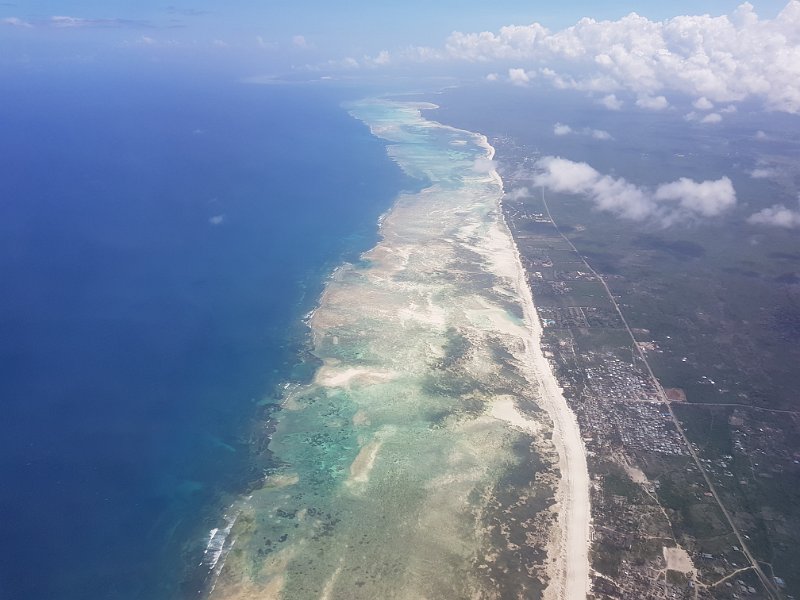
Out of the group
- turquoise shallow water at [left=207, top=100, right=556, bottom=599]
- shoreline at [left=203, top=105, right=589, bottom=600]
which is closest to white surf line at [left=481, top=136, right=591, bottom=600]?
shoreline at [left=203, top=105, right=589, bottom=600]

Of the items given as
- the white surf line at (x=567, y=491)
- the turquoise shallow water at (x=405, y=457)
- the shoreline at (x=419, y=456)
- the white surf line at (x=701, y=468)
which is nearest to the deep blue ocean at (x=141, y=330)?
the turquoise shallow water at (x=405, y=457)

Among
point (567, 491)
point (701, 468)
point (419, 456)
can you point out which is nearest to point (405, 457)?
point (419, 456)

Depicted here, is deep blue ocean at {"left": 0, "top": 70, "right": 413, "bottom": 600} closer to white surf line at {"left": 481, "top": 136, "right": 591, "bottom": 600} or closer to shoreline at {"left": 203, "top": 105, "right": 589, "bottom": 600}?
shoreline at {"left": 203, "top": 105, "right": 589, "bottom": 600}

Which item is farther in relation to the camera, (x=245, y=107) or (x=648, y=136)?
(x=245, y=107)

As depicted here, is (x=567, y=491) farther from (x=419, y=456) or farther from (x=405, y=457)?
(x=405, y=457)

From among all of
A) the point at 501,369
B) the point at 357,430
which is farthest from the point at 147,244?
the point at 501,369

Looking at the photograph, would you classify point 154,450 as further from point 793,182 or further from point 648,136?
point 648,136
